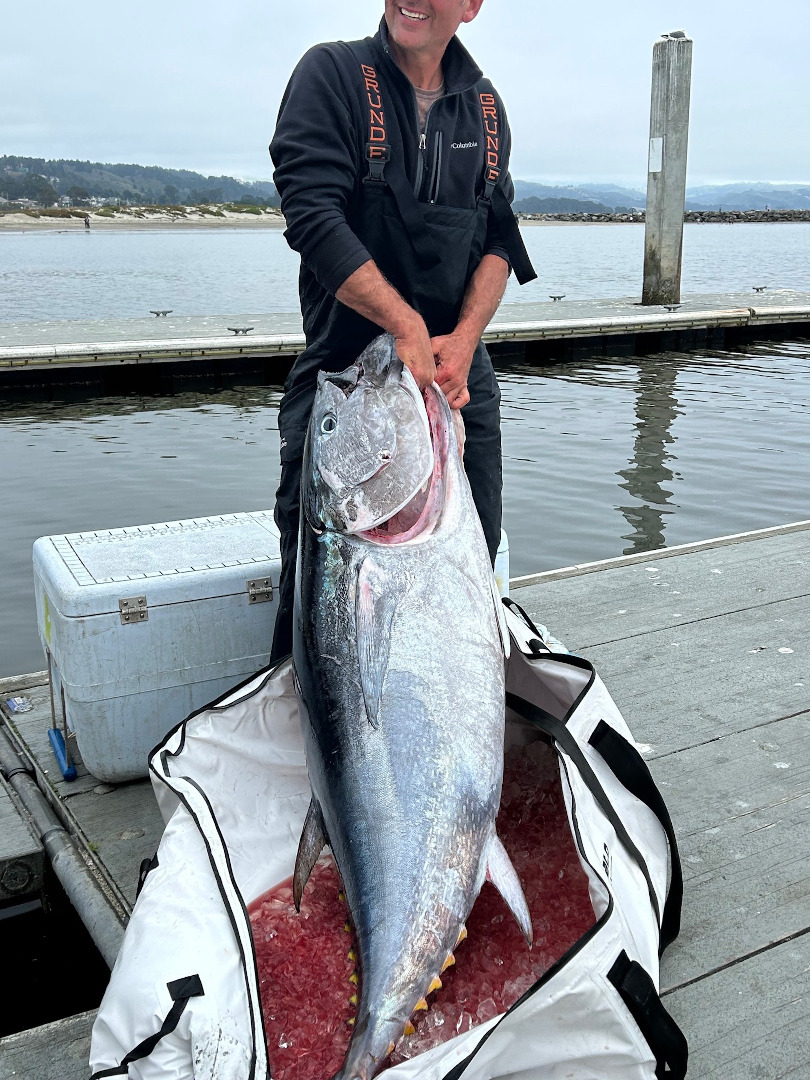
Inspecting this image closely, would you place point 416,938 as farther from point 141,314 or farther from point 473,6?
point 141,314

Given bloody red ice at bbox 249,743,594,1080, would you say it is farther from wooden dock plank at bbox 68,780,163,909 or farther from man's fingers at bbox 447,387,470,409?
man's fingers at bbox 447,387,470,409

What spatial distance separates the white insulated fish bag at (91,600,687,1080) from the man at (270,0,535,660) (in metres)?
0.46

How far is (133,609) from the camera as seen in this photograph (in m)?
2.91

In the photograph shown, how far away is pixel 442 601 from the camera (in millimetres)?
2174

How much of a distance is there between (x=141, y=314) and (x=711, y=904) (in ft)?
76.0

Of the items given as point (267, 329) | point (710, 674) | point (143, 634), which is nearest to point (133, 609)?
point (143, 634)

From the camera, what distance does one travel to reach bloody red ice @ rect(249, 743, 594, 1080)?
6.57ft

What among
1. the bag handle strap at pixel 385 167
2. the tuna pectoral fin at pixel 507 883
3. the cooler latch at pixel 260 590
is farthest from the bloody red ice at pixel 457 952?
the bag handle strap at pixel 385 167

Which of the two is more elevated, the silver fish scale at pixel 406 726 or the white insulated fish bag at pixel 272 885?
the silver fish scale at pixel 406 726

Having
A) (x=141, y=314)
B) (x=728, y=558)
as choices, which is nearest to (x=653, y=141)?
(x=141, y=314)

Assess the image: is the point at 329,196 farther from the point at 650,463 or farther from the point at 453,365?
the point at 650,463

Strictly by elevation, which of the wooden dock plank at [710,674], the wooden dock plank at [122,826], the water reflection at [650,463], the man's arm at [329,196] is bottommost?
the water reflection at [650,463]

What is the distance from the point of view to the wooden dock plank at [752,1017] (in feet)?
6.53

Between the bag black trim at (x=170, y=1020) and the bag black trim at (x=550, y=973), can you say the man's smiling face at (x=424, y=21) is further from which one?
the bag black trim at (x=170, y=1020)
